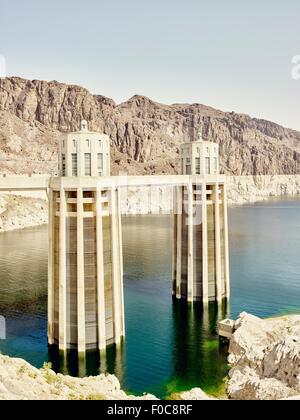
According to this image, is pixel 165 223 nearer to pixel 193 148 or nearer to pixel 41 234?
pixel 41 234

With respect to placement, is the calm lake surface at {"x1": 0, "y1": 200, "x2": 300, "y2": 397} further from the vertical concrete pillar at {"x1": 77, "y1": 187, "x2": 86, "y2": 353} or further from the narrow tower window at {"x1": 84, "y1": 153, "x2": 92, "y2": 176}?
the narrow tower window at {"x1": 84, "y1": 153, "x2": 92, "y2": 176}

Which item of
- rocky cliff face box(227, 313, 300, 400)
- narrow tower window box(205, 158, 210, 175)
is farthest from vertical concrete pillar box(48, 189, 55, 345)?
narrow tower window box(205, 158, 210, 175)

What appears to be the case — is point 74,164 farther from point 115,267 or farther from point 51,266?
point 115,267

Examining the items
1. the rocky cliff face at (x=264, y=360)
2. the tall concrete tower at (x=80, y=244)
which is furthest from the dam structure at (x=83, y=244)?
the rocky cliff face at (x=264, y=360)
